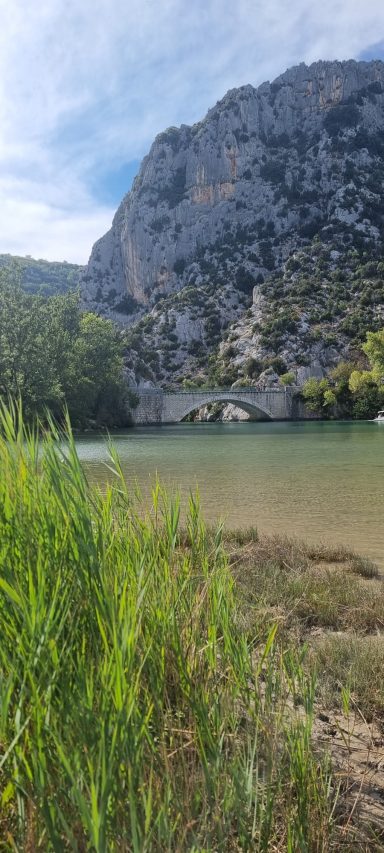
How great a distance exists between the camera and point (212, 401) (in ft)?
228

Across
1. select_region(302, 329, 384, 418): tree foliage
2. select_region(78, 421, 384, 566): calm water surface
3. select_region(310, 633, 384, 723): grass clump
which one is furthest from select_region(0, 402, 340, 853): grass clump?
select_region(302, 329, 384, 418): tree foliage

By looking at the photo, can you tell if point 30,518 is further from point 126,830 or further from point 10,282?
point 10,282

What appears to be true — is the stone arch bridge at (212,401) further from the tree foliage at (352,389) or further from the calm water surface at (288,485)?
the calm water surface at (288,485)

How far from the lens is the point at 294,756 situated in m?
1.52

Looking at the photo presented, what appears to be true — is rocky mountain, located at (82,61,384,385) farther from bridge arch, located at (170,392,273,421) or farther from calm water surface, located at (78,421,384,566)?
calm water surface, located at (78,421,384,566)

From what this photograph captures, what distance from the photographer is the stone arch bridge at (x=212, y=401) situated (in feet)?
228

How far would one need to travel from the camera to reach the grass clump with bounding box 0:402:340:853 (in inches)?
42.9

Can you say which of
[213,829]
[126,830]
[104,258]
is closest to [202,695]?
[213,829]


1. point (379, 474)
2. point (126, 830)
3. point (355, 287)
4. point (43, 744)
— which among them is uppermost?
point (355, 287)

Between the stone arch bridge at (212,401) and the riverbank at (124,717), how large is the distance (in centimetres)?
6710

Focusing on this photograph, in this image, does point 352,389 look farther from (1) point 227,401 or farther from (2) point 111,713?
(2) point 111,713

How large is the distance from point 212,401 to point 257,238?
4875 centimetres

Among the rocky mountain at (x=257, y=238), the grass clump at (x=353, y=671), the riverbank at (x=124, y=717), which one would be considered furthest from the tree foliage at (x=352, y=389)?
the riverbank at (x=124, y=717)

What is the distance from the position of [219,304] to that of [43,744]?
322ft
